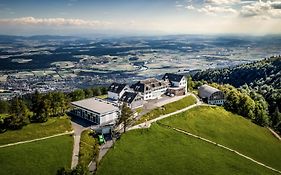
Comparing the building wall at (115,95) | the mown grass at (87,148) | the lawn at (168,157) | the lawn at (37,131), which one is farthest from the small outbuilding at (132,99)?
the mown grass at (87,148)

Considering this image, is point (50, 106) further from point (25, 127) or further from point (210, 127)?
point (210, 127)

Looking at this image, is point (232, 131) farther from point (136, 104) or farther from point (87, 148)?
point (87, 148)

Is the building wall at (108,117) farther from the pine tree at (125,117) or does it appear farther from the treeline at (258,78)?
the treeline at (258,78)

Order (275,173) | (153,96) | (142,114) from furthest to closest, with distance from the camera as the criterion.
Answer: (153,96) → (142,114) → (275,173)

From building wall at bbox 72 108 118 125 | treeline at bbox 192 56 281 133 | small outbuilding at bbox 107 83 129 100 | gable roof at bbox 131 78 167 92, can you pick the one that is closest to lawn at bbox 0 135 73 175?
building wall at bbox 72 108 118 125

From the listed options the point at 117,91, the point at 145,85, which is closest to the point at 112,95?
the point at 117,91

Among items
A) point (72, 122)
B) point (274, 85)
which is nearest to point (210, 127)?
point (72, 122)
